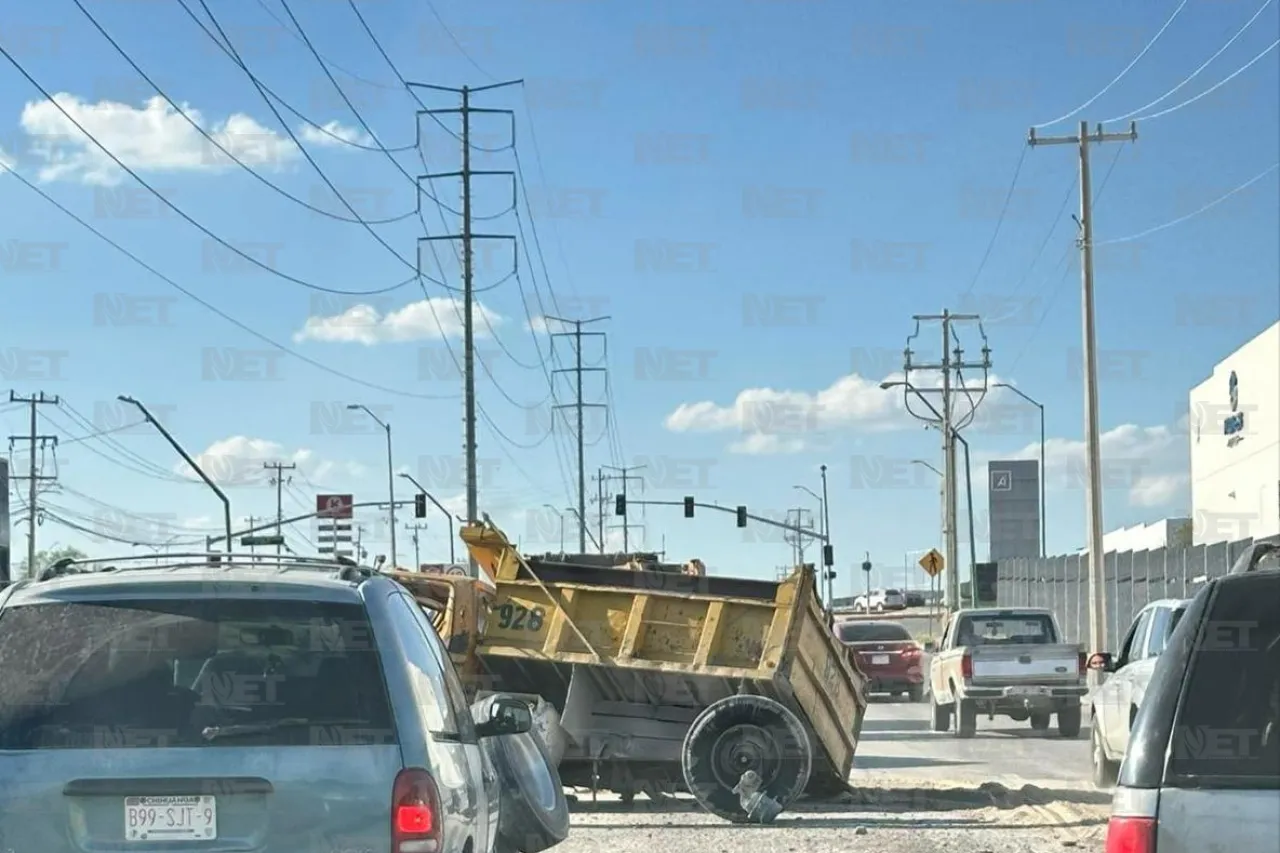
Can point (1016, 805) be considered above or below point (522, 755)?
below

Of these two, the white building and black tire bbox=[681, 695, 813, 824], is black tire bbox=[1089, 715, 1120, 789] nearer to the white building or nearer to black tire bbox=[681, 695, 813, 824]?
black tire bbox=[681, 695, 813, 824]

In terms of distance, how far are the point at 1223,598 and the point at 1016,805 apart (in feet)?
38.5

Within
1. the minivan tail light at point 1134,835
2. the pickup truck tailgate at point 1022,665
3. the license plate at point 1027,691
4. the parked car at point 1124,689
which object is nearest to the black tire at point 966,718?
the pickup truck tailgate at point 1022,665

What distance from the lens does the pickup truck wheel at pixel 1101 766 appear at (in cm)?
1809

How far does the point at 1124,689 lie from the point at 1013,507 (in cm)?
6009

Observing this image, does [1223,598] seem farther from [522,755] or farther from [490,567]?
[490,567]

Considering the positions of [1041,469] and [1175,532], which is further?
[1175,532]

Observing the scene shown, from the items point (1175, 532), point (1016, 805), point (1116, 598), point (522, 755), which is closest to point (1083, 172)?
point (1116, 598)

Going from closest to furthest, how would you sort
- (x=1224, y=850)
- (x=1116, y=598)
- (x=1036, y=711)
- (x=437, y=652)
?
1. (x=1224, y=850)
2. (x=437, y=652)
3. (x=1036, y=711)
4. (x=1116, y=598)

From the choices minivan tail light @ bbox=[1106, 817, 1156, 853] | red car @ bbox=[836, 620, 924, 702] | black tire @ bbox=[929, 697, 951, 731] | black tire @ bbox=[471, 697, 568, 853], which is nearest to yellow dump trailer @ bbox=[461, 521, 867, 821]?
black tire @ bbox=[471, 697, 568, 853]

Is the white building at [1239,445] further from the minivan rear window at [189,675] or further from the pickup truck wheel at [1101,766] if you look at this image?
the minivan rear window at [189,675]

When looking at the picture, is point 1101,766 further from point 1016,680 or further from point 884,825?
point 1016,680

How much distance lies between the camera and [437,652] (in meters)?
7.84

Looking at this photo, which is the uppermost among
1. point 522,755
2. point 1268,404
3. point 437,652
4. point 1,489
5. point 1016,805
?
point 1268,404
